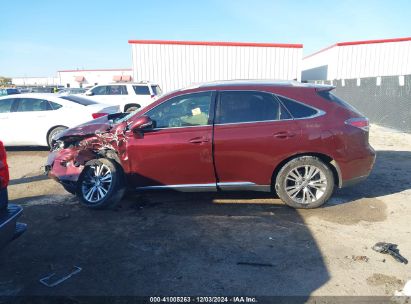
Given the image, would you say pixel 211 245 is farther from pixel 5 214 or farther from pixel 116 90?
pixel 116 90

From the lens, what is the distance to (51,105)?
8.68 meters

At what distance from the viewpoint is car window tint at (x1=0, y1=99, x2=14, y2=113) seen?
345 inches

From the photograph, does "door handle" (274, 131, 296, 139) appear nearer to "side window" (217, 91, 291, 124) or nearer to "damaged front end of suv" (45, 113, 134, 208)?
"side window" (217, 91, 291, 124)

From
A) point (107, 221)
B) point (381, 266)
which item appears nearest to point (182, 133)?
point (107, 221)

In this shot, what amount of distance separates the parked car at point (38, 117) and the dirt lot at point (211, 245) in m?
3.32

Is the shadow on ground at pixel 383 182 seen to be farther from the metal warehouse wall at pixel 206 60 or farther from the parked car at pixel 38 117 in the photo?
the metal warehouse wall at pixel 206 60

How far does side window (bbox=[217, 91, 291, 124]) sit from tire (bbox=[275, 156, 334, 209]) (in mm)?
717

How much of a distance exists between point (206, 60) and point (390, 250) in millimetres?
18723

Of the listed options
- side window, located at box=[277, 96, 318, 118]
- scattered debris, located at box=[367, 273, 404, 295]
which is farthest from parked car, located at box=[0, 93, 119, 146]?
scattered debris, located at box=[367, 273, 404, 295]

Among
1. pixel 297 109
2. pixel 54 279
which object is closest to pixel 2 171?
pixel 54 279

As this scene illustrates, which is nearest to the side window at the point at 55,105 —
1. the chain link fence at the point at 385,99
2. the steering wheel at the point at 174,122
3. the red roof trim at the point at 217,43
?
the steering wheel at the point at 174,122

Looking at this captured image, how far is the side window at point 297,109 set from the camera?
454 centimetres

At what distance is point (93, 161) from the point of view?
4.82m

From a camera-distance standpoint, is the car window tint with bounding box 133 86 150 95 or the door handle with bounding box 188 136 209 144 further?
the car window tint with bounding box 133 86 150 95
